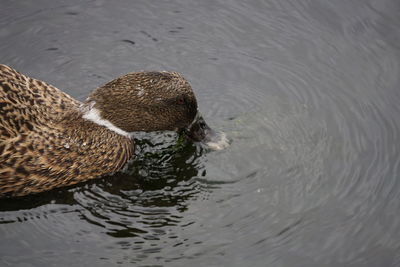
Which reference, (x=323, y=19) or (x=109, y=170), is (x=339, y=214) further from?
(x=323, y=19)

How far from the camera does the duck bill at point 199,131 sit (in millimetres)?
7969

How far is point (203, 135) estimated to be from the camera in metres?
8.03

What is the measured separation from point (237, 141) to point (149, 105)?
135cm

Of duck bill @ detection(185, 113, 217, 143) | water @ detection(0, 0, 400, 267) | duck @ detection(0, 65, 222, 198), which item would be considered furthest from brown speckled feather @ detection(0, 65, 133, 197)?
duck bill @ detection(185, 113, 217, 143)

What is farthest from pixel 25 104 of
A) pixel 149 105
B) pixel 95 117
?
pixel 149 105

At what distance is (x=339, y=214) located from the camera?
725 centimetres

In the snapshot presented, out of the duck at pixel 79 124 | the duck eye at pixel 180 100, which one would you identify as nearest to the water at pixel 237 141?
the duck at pixel 79 124

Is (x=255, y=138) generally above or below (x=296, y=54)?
below

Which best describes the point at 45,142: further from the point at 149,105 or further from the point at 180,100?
the point at 180,100

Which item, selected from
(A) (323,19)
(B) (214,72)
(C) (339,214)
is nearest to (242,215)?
(C) (339,214)

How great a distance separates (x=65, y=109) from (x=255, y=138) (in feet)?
8.43

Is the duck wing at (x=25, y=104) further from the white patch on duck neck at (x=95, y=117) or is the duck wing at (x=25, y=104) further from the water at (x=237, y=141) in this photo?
the water at (x=237, y=141)

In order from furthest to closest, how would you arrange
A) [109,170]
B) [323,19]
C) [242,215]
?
[323,19], [109,170], [242,215]

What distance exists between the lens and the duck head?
7.53 m
